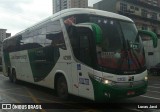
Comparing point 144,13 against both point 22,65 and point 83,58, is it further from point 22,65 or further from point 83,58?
point 83,58

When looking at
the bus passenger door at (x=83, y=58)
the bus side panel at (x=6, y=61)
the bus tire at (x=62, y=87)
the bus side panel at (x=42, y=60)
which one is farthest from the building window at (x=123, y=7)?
the bus passenger door at (x=83, y=58)

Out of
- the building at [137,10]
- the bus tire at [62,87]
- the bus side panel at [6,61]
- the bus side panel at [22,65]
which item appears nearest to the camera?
the bus tire at [62,87]

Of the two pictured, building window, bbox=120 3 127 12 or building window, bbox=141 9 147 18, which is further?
building window, bbox=141 9 147 18

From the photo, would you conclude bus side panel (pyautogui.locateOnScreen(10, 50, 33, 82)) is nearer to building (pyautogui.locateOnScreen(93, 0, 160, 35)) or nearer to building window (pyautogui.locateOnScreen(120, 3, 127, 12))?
building (pyautogui.locateOnScreen(93, 0, 160, 35))

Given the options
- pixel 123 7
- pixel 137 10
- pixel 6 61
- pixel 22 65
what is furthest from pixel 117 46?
pixel 137 10

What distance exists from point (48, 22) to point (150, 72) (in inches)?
931

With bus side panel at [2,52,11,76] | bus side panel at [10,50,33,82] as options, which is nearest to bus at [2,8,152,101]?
bus side panel at [10,50,33,82]

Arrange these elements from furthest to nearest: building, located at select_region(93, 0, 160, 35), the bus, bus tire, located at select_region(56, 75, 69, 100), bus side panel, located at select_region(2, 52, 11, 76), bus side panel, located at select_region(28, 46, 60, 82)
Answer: building, located at select_region(93, 0, 160, 35), bus side panel, located at select_region(2, 52, 11, 76), bus side panel, located at select_region(28, 46, 60, 82), bus tire, located at select_region(56, 75, 69, 100), the bus

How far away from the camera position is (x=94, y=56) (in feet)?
31.1

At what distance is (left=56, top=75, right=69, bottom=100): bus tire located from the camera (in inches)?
458

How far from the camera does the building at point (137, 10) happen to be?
5905cm

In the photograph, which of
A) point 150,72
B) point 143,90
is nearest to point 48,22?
point 143,90

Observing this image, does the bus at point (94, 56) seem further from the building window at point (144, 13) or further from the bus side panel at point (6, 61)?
the building window at point (144, 13)

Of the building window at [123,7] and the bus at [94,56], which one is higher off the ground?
the building window at [123,7]
